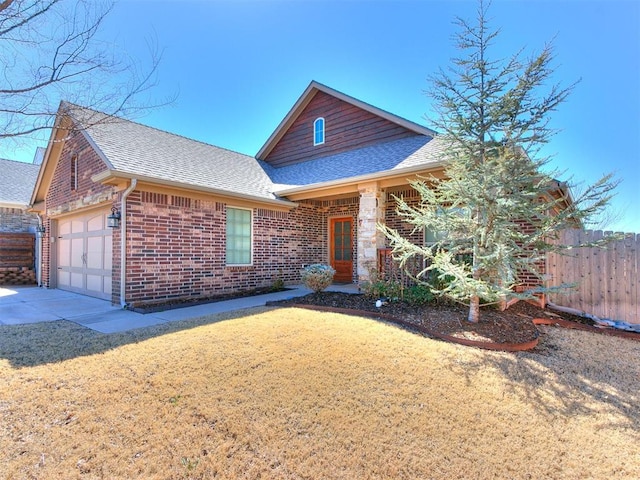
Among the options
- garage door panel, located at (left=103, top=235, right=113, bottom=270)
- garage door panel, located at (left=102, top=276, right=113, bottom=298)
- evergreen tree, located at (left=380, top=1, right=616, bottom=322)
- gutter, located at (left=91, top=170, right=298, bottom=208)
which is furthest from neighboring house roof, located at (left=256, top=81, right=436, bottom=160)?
garage door panel, located at (left=102, top=276, right=113, bottom=298)

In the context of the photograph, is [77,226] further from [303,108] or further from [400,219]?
[400,219]

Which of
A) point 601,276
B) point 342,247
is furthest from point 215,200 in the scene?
point 601,276

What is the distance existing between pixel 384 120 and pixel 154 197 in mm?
7450

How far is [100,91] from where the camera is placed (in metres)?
5.23

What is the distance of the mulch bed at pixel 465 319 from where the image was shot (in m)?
4.62

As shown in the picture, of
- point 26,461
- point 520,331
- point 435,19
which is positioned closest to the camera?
point 26,461

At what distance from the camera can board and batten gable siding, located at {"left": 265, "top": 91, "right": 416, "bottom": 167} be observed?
1073 cm

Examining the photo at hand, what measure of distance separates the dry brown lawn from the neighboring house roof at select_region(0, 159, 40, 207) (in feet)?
41.9

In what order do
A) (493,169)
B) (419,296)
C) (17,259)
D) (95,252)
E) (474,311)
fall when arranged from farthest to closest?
(17,259) → (95,252) → (419,296) → (474,311) → (493,169)

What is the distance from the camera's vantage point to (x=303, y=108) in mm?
12672

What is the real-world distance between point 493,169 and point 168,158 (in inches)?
310

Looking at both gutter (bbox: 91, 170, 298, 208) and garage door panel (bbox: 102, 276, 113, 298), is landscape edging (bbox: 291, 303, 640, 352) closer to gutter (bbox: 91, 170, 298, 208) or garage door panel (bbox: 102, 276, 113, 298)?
gutter (bbox: 91, 170, 298, 208)

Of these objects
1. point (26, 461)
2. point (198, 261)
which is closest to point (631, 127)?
point (198, 261)

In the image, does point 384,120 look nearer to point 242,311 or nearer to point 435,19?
point 435,19
